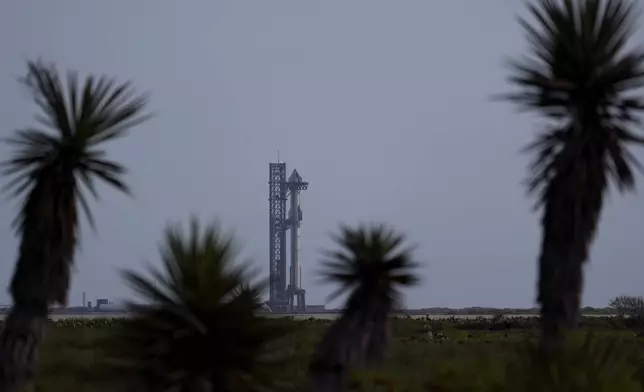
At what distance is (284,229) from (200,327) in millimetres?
58289

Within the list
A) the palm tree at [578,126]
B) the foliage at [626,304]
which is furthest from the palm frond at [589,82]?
the foliage at [626,304]

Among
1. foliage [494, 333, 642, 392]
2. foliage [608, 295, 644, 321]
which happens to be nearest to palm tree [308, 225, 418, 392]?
foliage [494, 333, 642, 392]

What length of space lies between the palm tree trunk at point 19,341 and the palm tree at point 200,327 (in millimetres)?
3335

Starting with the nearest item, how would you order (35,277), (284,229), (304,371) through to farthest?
1. (304,371)
2. (35,277)
3. (284,229)

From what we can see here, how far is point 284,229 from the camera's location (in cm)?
6669

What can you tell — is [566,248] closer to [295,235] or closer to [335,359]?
[335,359]

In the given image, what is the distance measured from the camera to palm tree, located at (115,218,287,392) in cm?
845

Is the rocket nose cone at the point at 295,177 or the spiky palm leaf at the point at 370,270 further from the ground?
the rocket nose cone at the point at 295,177

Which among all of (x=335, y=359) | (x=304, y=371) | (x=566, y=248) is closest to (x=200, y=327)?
(x=335, y=359)

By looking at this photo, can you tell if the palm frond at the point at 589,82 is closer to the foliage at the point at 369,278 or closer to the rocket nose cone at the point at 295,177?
the foliage at the point at 369,278

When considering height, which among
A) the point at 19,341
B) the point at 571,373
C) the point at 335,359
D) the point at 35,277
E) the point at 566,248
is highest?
the point at 566,248

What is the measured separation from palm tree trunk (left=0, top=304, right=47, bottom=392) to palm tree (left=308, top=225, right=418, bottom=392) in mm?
3741

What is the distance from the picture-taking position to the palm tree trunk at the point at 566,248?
1358 centimetres

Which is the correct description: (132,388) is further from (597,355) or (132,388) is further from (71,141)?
(597,355)
